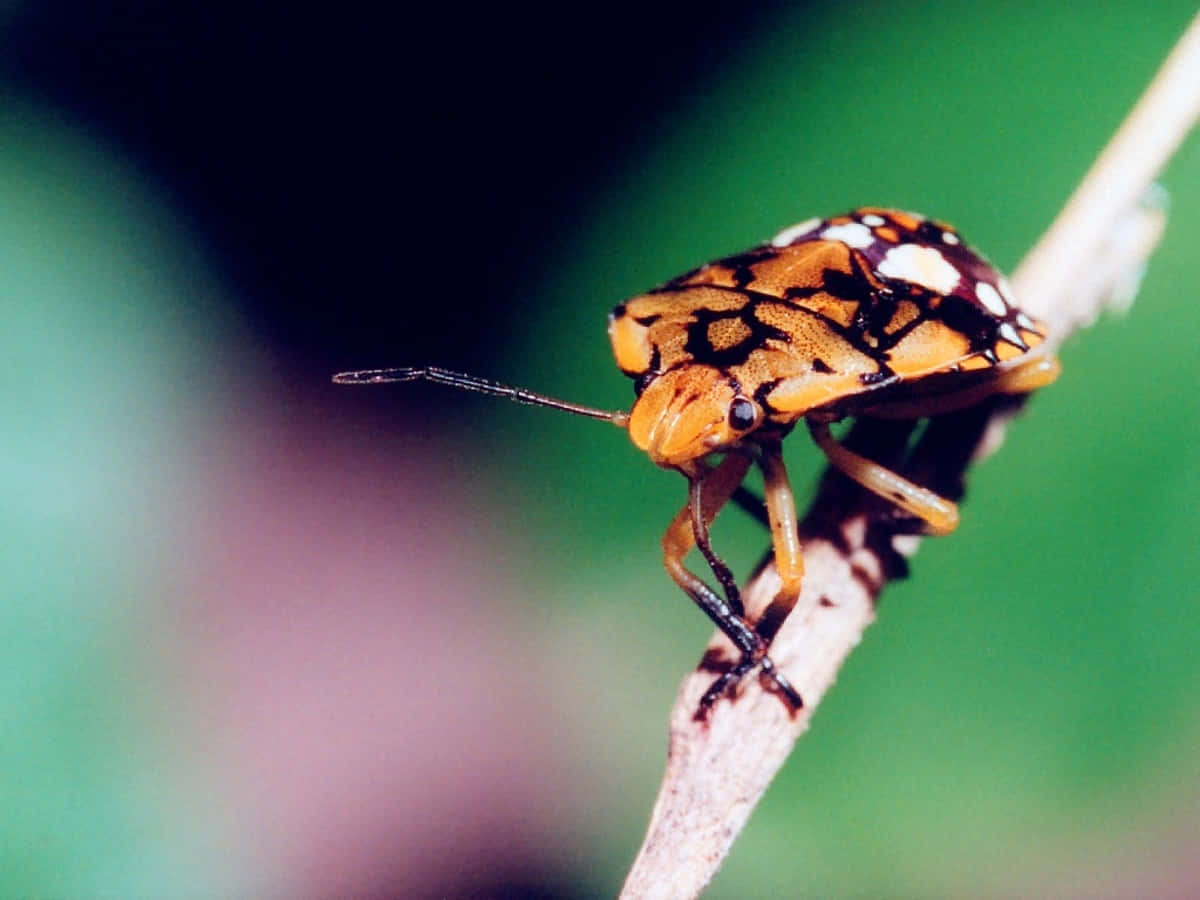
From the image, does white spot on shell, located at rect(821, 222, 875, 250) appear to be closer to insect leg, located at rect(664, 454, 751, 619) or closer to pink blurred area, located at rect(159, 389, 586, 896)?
insect leg, located at rect(664, 454, 751, 619)

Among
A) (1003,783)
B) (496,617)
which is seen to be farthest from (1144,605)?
(496,617)

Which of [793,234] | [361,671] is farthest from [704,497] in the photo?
[361,671]

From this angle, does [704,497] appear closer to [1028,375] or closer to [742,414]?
[742,414]

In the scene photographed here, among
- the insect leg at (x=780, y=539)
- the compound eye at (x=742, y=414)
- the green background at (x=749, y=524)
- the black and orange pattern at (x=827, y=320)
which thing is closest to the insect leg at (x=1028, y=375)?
the black and orange pattern at (x=827, y=320)

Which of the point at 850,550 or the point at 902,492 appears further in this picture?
the point at 902,492

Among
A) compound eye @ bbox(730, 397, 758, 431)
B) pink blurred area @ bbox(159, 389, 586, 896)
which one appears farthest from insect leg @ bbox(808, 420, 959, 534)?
pink blurred area @ bbox(159, 389, 586, 896)

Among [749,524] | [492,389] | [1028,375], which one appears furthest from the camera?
[749,524]

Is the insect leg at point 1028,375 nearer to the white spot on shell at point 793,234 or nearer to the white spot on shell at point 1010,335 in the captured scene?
the white spot on shell at point 1010,335

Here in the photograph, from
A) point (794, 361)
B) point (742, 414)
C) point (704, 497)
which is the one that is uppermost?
point (794, 361)
